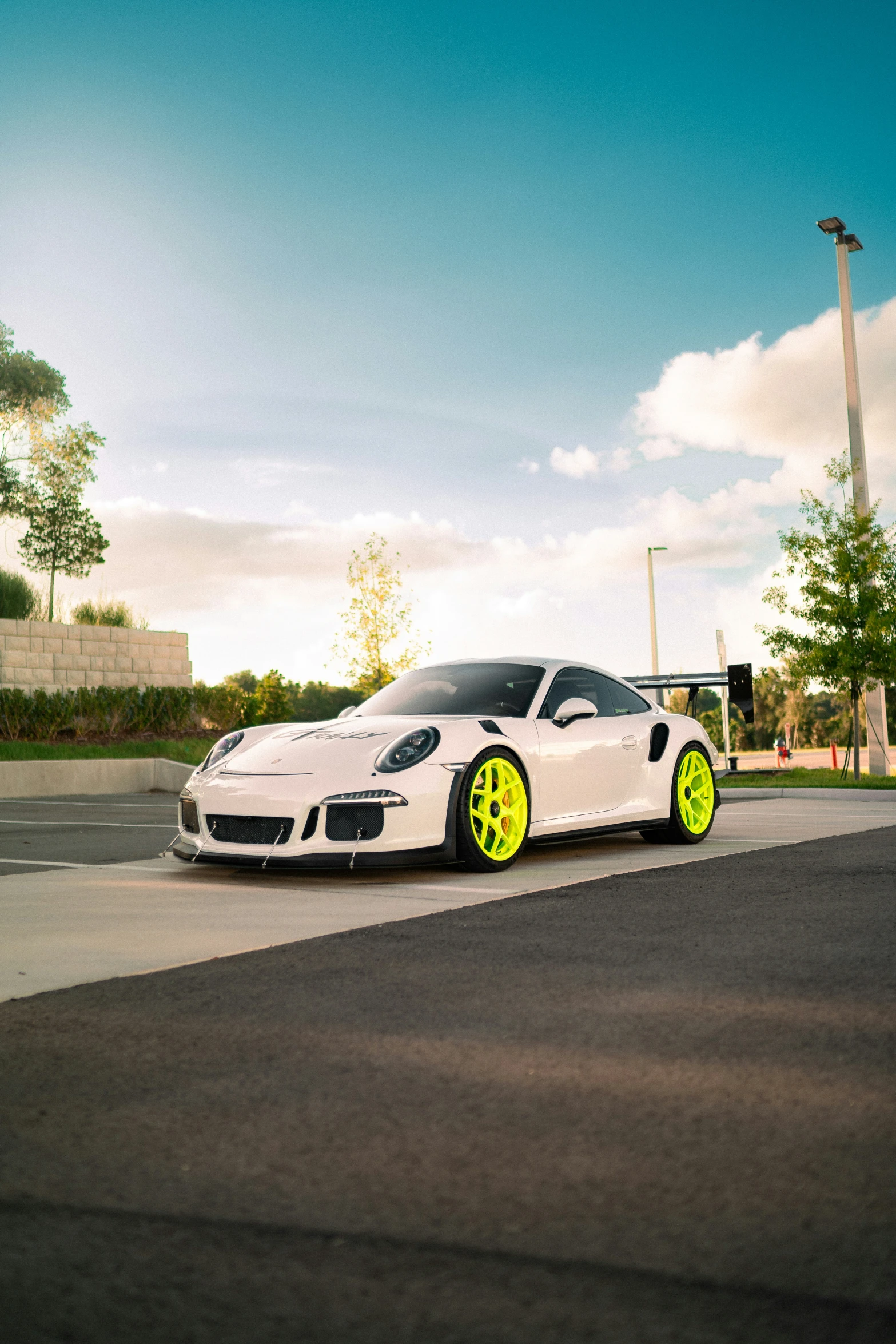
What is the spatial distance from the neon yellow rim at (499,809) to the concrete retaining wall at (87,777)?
478 inches

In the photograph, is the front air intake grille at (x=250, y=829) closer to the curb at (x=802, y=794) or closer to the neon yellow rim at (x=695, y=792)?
the neon yellow rim at (x=695, y=792)

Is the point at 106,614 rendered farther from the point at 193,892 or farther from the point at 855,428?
the point at 193,892

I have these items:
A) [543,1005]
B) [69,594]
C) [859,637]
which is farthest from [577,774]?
[69,594]

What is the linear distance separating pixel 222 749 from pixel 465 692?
168 cm

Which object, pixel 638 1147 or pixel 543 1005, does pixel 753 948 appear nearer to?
pixel 543 1005

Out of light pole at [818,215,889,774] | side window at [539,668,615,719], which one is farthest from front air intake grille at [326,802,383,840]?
light pole at [818,215,889,774]

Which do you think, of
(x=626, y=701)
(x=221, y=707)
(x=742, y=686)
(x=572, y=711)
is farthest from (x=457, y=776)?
Result: (x=221, y=707)

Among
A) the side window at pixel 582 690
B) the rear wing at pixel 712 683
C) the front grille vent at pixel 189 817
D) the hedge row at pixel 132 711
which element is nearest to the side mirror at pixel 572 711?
the side window at pixel 582 690

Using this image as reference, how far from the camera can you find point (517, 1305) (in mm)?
1749

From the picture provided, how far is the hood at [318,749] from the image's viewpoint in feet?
22.1

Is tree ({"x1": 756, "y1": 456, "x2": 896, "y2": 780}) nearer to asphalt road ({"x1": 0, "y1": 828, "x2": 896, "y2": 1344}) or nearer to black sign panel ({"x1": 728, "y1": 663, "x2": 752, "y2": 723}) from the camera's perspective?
black sign panel ({"x1": 728, "y1": 663, "x2": 752, "y2": 723})

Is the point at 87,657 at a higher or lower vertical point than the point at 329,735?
higher

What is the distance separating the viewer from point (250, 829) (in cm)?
671

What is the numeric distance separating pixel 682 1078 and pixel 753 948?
5.83 ft
